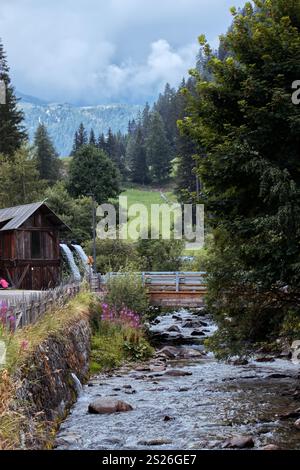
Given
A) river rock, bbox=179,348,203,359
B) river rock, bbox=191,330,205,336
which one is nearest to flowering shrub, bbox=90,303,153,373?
river rock, bbox=179,348,203,359

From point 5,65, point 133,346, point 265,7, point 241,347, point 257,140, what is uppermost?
point 5,65

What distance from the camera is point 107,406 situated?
1450 centimetres

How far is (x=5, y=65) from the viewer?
74875mm

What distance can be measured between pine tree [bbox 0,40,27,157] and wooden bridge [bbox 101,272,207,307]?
42.6 m

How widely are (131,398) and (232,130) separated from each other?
8009 millimetres

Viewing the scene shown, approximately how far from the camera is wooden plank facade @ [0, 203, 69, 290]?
127ft

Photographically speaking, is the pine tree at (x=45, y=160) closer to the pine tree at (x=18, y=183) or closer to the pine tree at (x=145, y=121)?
the pine tree at (x=18, y=183)

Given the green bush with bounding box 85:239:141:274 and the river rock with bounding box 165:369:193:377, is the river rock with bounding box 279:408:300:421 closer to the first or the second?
the river rock with bounding box 165:369:193:377

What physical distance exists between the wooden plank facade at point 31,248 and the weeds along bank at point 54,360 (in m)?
13.3

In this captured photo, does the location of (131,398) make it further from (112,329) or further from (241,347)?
(112,329)

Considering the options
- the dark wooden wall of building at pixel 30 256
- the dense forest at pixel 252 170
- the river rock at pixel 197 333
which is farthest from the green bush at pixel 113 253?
the dense forest at pixel 252 170

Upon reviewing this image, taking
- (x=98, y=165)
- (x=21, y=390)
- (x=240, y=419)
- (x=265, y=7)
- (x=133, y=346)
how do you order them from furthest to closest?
(x=98, y=165)
(x=133, y=346)
(x=265, y=7)
(x=240, y=419)
(x=21, y=390)
